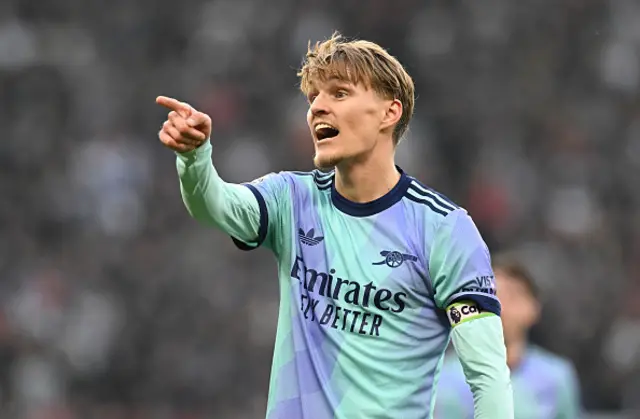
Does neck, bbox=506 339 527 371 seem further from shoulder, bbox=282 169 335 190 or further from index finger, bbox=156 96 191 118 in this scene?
index finger, bbox=156 96 191 118

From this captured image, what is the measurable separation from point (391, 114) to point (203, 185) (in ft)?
2.33

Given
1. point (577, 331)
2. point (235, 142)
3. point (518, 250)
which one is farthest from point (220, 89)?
point (577, 331)

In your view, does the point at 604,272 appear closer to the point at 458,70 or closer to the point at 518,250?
the point at 518,250

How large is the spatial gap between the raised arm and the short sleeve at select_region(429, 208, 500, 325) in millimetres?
593

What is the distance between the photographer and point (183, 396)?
10.8 metres

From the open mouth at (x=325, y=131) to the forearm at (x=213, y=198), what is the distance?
29 cm

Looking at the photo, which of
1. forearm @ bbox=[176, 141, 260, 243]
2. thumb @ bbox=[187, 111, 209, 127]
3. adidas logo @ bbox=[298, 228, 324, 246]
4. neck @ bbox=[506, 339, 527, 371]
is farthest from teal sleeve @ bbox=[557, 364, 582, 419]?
thumb @ bbox=[187, 111, 209, 127]

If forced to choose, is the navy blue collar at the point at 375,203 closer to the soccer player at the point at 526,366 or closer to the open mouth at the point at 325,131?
the open mouth at the point at 325,131

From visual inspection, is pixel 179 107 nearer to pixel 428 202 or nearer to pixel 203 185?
pixel 203 185

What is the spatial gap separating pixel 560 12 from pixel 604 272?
3743 mm

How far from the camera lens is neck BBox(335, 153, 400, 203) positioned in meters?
4.14

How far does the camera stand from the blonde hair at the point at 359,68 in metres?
4.05

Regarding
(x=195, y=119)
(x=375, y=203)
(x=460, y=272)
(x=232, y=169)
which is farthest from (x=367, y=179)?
(x=232, y=169)

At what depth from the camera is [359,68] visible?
4.04 meters
